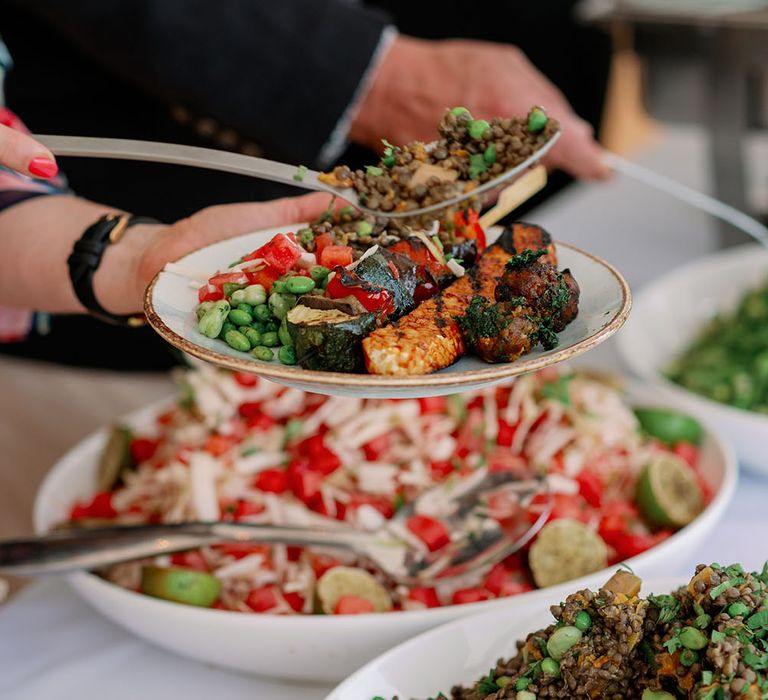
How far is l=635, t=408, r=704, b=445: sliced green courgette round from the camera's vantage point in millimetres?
1255

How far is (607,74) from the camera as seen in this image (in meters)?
2.67

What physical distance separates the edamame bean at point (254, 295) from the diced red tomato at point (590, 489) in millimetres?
576

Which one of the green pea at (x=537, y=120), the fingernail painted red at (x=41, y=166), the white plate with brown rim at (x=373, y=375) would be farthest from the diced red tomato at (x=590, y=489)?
the fingernail painted red at (x=41, y=166)

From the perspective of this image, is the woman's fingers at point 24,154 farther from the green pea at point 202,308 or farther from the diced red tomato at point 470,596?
the diced red tomato at point 470,596

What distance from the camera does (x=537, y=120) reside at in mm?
728

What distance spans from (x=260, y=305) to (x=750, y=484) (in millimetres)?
814

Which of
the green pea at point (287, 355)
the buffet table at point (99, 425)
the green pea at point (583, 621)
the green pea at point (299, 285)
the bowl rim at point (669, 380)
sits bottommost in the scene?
the buffet table at point (99, 425)

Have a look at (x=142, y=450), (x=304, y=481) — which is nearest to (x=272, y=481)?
(x=304, y=481)

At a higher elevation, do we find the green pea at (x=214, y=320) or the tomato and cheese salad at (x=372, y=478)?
the green pea at (x=214, y=320)

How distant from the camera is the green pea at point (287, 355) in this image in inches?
26.1

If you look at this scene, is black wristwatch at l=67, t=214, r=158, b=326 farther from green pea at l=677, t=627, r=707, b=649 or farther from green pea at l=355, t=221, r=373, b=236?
green pea at l=677, t=627, r=707, b=649

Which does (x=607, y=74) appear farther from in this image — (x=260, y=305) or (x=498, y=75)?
(x=260, y=305)

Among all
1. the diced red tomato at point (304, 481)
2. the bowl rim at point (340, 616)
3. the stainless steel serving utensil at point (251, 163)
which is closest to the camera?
the stainless steel serving utensil at point (251, 163)

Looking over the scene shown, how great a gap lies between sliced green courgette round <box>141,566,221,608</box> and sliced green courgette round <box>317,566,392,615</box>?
0.13 meters
